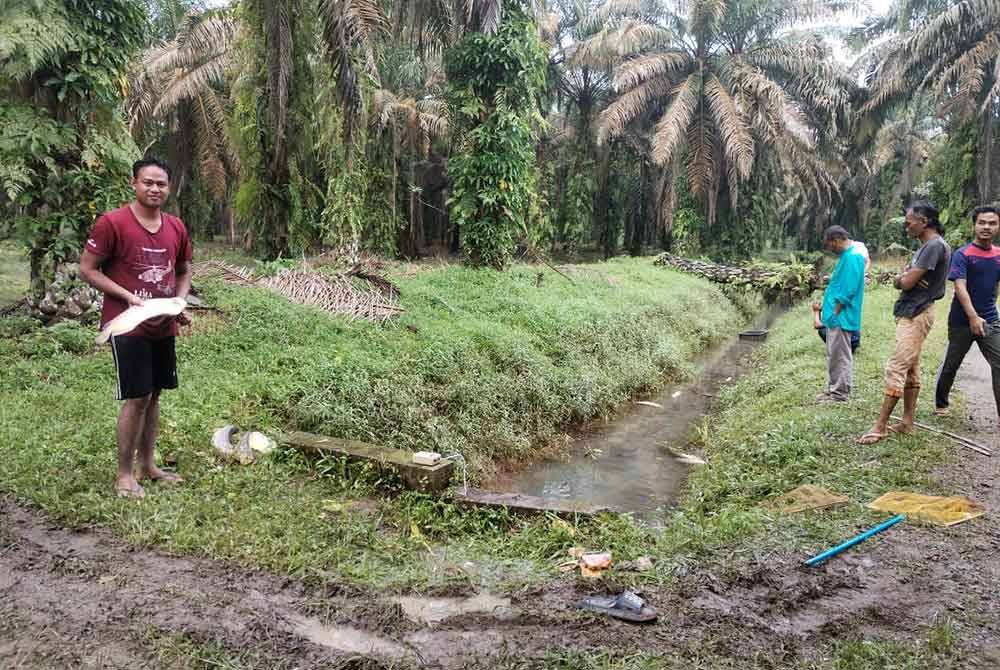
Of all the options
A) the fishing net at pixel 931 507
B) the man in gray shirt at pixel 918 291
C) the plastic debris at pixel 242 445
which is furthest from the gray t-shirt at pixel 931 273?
the plastic debris at pixel 242 445

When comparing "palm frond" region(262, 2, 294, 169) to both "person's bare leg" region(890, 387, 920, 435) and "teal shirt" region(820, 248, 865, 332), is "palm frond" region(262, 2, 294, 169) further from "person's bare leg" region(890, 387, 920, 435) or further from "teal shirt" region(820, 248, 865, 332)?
"person's bare leg" region(890, 387, 920, 435)

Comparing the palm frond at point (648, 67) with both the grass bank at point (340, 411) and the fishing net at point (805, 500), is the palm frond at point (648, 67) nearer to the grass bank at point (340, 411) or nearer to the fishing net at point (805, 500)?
the grass bank at point (340, 411)

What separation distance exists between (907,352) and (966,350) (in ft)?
3.36

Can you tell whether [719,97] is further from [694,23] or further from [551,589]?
[551,589]

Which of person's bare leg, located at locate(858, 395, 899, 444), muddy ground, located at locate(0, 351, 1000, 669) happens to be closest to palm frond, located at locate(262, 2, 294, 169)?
muddy ground, located at locate(0, 351, 1000, 669)

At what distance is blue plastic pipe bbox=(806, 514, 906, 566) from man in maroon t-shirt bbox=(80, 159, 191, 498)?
3.93 meters

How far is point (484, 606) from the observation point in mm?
3295

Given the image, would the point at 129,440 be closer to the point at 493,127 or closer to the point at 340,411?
the point at 340,411

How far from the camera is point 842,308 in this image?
6.75 meters

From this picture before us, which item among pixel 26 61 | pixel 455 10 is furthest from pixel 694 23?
pixel 26 61

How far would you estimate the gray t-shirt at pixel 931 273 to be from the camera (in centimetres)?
523

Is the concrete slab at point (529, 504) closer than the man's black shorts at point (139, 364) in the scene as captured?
No

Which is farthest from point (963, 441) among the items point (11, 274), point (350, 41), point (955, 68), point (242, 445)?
point (955, 68)

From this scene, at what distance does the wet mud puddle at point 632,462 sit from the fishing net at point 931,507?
1.70 m
